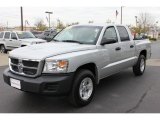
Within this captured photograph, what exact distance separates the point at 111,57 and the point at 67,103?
1692 millimetres

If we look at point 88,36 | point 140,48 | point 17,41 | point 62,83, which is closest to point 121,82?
point 140,48

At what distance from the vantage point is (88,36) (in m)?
5.98

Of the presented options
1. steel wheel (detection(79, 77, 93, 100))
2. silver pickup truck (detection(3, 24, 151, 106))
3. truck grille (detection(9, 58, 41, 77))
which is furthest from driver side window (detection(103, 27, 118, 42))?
truck grille (detection(9, 58, 41, 77))

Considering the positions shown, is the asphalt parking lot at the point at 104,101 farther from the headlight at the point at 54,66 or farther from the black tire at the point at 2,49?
the black tire at the point at 2,49

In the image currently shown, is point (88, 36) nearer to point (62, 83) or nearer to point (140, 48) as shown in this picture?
point (62, 83)

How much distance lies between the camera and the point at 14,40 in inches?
629

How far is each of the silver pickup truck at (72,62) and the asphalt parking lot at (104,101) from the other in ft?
1.12

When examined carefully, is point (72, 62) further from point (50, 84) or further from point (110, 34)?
point (110, 34)

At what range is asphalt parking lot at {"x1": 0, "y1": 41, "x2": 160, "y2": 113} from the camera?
493 cm

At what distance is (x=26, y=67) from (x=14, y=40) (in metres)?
11.7

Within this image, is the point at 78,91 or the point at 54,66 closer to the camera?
the point at 54,66

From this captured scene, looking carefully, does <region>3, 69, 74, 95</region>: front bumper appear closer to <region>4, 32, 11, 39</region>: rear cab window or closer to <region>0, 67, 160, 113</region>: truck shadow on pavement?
<region>0, 67, 160, 113</region>: truck shadow on pavement

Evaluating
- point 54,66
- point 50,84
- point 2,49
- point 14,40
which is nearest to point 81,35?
point 54,66

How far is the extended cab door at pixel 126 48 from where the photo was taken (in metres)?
6.79
